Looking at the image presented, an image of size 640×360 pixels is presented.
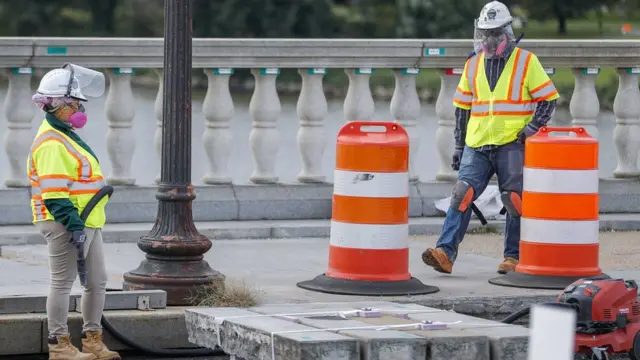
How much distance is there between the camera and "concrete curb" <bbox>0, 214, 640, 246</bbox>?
11.2 metres

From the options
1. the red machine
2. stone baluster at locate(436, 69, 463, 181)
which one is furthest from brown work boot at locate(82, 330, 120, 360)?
stone baluster at locate(436, 69, 463, 181)

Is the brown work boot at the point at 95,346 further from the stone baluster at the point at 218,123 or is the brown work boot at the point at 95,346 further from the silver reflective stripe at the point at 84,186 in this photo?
the stone baluster at the point at 218,123

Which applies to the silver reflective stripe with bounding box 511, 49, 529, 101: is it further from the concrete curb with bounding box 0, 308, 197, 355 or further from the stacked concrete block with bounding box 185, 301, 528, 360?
the concrete curb with bounding box 0, 308, 197, 355

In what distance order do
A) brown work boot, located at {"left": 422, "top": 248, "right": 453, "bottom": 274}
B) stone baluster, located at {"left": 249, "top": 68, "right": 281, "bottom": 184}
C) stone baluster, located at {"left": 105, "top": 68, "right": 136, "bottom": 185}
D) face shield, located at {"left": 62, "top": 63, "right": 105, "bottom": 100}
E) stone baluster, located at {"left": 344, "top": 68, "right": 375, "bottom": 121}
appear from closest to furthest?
face shield, located at {"left": 62, "top": 63, "right": 105, "bottom": 100}
brown work boot, located at {"left": 422, "top": 248, "right": 453, "bottom": 274}
stone baluster, located at {"left": 105, "top": 68, "right": 136, "bottom": 185}
stone baluster, located at {"left": 249, "top": 68, "right": 281, "bottom": 184}
stone baluster, located at {"left": 344, "top": 68, "right": 375, "bottom": 121}

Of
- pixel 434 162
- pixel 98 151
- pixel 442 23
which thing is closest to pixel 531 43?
pixel 434 162

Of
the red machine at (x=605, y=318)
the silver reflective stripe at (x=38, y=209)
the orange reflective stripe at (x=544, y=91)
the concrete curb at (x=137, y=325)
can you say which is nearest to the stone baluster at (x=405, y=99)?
the orange reflective stripe at (x=544, y=91)

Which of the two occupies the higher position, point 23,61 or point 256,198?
point 23,61

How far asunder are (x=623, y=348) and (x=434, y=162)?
1361 cm

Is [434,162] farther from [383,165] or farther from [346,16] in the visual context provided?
[346,16]

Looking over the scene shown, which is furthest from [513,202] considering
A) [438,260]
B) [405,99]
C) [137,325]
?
[137,325]

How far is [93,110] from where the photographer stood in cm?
3406

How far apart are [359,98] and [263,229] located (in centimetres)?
134

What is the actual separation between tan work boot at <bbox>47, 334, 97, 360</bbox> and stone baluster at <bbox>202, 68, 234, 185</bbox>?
4.30 meters

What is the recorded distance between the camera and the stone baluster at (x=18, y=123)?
1154cm
